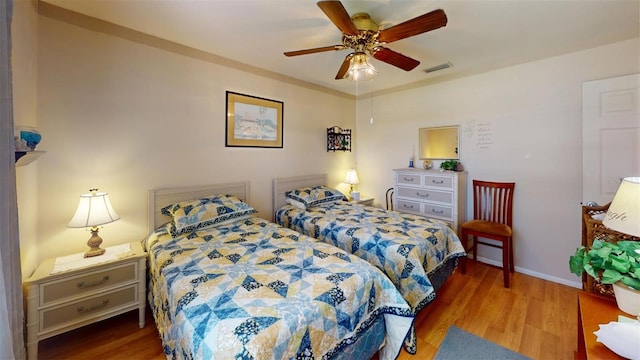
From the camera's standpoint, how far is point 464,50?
2605mm

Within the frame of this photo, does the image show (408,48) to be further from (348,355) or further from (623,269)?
(348,355)

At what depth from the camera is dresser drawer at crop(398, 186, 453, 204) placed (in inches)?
125

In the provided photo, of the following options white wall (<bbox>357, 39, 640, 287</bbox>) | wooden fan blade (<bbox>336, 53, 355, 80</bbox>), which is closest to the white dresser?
white wall (<bbox>357, 39, 640, 287</bbox>)

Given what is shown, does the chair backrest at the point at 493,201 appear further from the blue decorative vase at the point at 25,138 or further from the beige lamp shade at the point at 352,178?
the blue decorative vase at the point at 25,138

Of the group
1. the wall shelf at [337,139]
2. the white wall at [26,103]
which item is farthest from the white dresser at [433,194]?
the white wall at [26,103]

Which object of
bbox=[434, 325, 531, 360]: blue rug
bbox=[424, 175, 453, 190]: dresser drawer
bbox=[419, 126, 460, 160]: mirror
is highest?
bbox=[419, 126, 460, 160]: mirror

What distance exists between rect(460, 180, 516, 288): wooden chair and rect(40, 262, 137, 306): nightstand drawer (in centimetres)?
341

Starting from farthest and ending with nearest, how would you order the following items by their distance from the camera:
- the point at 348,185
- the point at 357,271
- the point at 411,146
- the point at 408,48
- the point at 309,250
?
1. the point at 348,185
2. the point at 411,146
3. the point at 408,48
4. the point at 309,250
5. the point at 357,271

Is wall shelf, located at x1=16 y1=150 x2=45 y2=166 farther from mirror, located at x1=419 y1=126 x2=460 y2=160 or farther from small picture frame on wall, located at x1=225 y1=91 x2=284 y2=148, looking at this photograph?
mirror, located at x1=419 y1=126 x2=460 y2=160

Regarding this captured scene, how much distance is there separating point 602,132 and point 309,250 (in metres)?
3.03

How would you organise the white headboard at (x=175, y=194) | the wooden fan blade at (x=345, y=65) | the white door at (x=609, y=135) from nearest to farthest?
the wooden fan blade at (x=345, y=65), the white door at (x=609, y=135), the white headboard at (x=175, y=194)

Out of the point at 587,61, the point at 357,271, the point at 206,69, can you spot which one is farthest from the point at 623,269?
the point at 206,69

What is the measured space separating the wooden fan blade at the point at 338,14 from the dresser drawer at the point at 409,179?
2.25m

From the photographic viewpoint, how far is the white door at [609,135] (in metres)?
2.25
